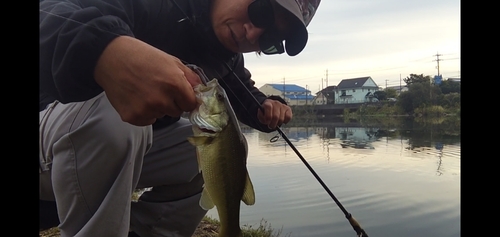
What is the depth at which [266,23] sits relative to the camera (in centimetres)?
114

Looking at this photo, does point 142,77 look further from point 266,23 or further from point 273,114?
point 273,114

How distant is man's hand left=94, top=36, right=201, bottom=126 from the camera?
0.76m

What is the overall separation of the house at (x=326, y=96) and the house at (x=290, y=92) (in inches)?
1.1

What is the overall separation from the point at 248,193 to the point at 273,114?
60cm

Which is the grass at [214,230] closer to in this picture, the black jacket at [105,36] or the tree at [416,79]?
the black jacket at [105,36]

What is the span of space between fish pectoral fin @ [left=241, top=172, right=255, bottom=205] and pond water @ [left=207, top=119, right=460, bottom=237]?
0.08 metres

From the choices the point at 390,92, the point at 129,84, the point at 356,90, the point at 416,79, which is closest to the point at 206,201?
the point at 129,84

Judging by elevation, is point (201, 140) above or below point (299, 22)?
below

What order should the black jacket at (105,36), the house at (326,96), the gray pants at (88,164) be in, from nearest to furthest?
1. the black jacket at (105,36)
2. the gray pants at (88,164)
3. the house at (326,96)

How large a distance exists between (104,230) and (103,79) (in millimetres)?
516

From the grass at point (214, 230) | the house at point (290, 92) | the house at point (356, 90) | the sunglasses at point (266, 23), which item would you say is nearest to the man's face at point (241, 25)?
the sunglasses at point (266, 23)

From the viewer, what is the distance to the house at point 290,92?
1.48 meters
